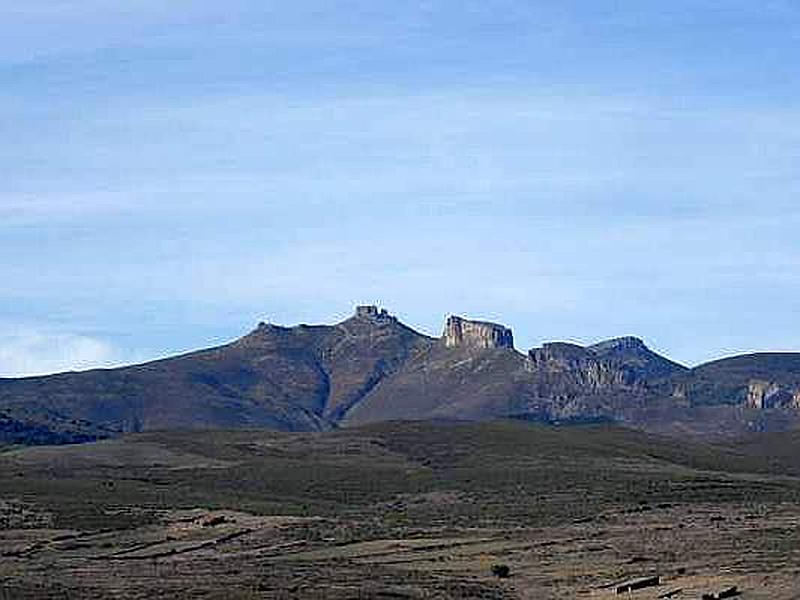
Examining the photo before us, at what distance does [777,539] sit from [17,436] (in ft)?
452

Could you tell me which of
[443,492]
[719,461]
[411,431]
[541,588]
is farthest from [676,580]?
[411,431]

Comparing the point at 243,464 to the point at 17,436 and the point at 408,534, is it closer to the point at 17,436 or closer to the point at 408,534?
the point at 408,534

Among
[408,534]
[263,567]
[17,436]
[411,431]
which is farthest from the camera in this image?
[17,436]

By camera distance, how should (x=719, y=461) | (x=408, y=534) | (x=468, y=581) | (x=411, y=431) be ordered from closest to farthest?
(x=468, y=581) < (x=408, y=534) < (x=719, y=461) < (x=411, y=431)

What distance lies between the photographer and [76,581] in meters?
59.3

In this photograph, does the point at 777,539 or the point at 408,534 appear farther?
the point at 408,534

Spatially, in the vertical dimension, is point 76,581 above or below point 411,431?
below

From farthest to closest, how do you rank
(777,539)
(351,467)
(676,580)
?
1. (351,467)
2. (777,539)
3. (676,580)

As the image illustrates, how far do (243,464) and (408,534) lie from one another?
5496cm

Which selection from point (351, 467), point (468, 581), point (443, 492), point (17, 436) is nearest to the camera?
point (468, 581)

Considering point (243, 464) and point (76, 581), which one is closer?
point (76, 581)

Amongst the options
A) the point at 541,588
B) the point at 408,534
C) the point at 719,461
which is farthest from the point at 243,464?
the point at 541,588

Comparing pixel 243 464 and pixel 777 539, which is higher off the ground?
pixel 243 464

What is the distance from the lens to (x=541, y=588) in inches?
2175
